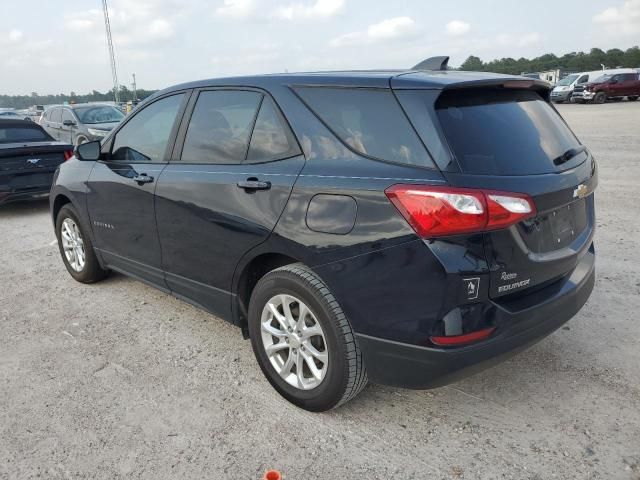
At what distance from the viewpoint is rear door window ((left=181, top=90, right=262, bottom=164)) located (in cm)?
319

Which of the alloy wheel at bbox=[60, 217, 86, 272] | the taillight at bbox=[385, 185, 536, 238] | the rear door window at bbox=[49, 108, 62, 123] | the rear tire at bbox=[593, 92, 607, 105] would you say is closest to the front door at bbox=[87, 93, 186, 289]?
the alloy wheel at bbox=[60, 217, 86, 272]

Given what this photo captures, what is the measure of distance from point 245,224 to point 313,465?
129 cm

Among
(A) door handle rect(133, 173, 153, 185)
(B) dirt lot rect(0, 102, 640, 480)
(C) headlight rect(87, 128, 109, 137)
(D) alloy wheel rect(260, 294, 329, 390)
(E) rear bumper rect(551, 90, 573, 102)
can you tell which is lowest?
(B) dirt lot rect(0, 102, 640, 480)

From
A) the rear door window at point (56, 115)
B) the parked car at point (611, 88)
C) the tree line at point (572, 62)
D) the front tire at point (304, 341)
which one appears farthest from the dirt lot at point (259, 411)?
the tree line at point (572, 62)

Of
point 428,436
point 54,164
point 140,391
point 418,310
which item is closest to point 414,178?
point 418,310

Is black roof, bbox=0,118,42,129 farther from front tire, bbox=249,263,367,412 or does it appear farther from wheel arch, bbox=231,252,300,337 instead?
front tire, bbox=249,263,367,412

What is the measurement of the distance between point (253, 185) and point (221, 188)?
288mm

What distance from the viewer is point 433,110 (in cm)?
242

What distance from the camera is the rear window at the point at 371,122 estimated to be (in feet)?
8.02

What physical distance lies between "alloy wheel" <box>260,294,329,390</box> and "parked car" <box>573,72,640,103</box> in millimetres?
33265

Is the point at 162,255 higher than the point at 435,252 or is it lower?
lower

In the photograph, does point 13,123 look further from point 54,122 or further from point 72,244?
point 54,122

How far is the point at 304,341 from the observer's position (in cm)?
285

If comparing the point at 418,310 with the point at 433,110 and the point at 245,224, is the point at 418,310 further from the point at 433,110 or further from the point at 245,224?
the point at 245,224
